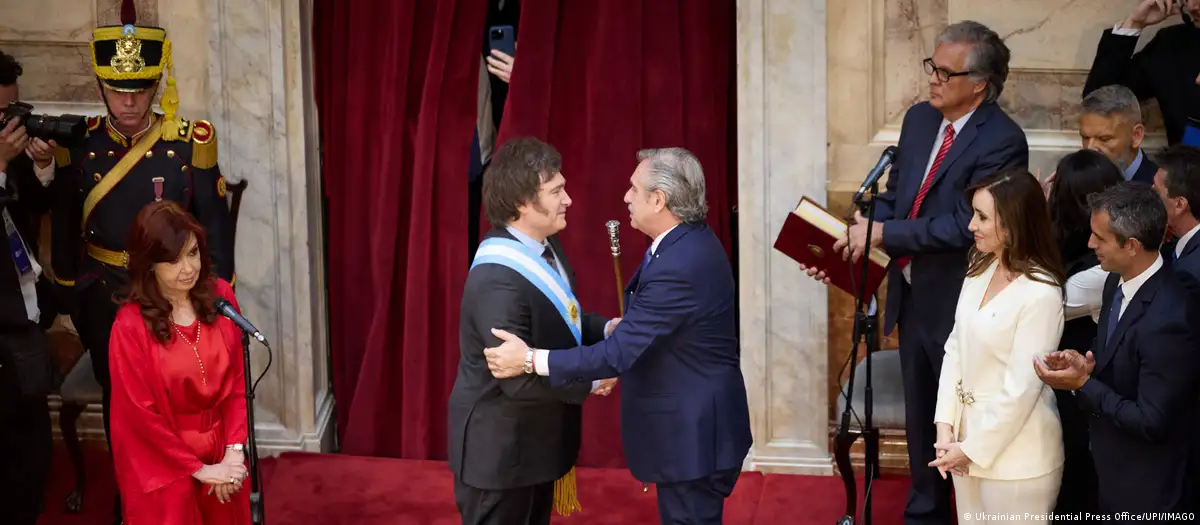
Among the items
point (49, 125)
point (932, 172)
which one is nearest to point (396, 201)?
point (49, 125)

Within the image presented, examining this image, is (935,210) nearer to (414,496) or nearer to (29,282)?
(414,496)

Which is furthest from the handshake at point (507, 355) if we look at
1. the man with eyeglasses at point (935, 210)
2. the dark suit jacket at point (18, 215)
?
the dark suit jacket at point (18, 215)

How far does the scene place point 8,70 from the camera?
195 inches

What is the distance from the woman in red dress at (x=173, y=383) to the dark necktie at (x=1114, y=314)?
2.37 meters

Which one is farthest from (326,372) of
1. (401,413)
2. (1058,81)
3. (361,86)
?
(1058,81)

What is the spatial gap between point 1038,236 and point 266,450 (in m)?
3.15

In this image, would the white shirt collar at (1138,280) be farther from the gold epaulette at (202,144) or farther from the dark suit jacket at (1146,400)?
the gold epaulette at (202,144)

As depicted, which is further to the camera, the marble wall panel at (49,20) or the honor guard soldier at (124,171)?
the marble wall panel at (49,20)

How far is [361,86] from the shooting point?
5.46 meters

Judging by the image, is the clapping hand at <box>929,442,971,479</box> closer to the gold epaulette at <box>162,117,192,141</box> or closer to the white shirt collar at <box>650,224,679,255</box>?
the white shirt collar at <box>650,224,679,255</box>

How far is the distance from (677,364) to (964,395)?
0.77 m

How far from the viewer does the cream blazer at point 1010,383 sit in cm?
370

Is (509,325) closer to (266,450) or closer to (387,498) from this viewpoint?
(387,498)

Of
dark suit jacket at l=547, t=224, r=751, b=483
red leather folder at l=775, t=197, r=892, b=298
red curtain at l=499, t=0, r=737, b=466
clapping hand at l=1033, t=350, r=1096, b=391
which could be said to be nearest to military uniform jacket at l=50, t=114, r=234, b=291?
red curtain at l=499, t=0, r=737, b=466
